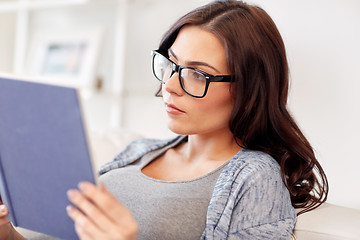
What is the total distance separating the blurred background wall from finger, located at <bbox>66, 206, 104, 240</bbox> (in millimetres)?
990

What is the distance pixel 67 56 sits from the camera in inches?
94.7

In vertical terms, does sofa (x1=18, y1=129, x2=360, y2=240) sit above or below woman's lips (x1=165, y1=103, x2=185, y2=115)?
below

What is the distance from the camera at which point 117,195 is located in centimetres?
108

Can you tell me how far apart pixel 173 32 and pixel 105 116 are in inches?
59.3

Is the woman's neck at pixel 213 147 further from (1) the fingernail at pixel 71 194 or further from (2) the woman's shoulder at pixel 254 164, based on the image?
(1) the fingernail at pixel 71 194

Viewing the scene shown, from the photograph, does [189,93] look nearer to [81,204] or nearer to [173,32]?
[173,32]

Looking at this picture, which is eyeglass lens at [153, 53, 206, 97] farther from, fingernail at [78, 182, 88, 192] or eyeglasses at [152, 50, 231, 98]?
fingernail at [78, 182, 88, 192]

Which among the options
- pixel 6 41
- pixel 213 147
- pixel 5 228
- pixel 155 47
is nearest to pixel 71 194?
pixel 5 228

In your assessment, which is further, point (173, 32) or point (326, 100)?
point (326, 100)

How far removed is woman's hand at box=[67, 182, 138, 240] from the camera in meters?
0.66

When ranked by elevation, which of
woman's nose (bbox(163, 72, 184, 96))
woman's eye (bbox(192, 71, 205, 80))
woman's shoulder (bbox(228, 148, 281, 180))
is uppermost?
woman's eye (bbox(192, 71, 205, 80))

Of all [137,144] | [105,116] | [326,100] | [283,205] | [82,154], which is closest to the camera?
[82,154]

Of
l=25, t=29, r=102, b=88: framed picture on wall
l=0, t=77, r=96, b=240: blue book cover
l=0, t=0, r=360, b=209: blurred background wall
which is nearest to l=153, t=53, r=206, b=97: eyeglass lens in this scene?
l=0, t=77, r=96, b=240: blue book cover

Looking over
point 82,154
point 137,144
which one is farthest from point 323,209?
point 82,154
